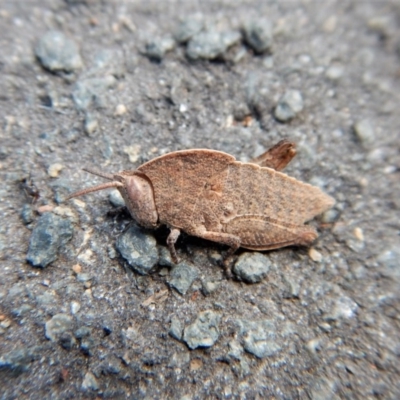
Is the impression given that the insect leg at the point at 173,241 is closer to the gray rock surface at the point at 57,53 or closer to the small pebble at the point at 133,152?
the small pebble at the point at 133,152

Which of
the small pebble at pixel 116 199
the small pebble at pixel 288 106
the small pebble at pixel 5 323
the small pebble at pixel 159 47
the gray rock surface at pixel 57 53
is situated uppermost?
the small pebble at pixel 159 47

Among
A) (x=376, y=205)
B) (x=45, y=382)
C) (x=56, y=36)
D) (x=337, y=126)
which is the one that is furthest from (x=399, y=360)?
(x=56, y=36)

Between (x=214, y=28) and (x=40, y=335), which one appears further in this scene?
(x=214, y=28)

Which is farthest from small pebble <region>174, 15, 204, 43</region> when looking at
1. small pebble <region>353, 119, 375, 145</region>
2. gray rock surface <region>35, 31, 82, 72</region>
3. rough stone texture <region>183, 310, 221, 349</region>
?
rough stone texture <region>183, 310, 221, 349</region>

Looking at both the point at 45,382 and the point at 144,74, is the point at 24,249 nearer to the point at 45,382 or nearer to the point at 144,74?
the point at 45,382

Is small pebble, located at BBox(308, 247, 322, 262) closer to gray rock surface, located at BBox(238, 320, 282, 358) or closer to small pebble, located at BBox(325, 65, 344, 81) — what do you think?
gray rock surface, located at BBox(238, 320, 282, 358)

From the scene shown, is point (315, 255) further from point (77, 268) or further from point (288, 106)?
point (77, 268)

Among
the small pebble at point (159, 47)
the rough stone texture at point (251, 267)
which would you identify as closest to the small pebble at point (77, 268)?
the rough stone texture at point (251, 267)
